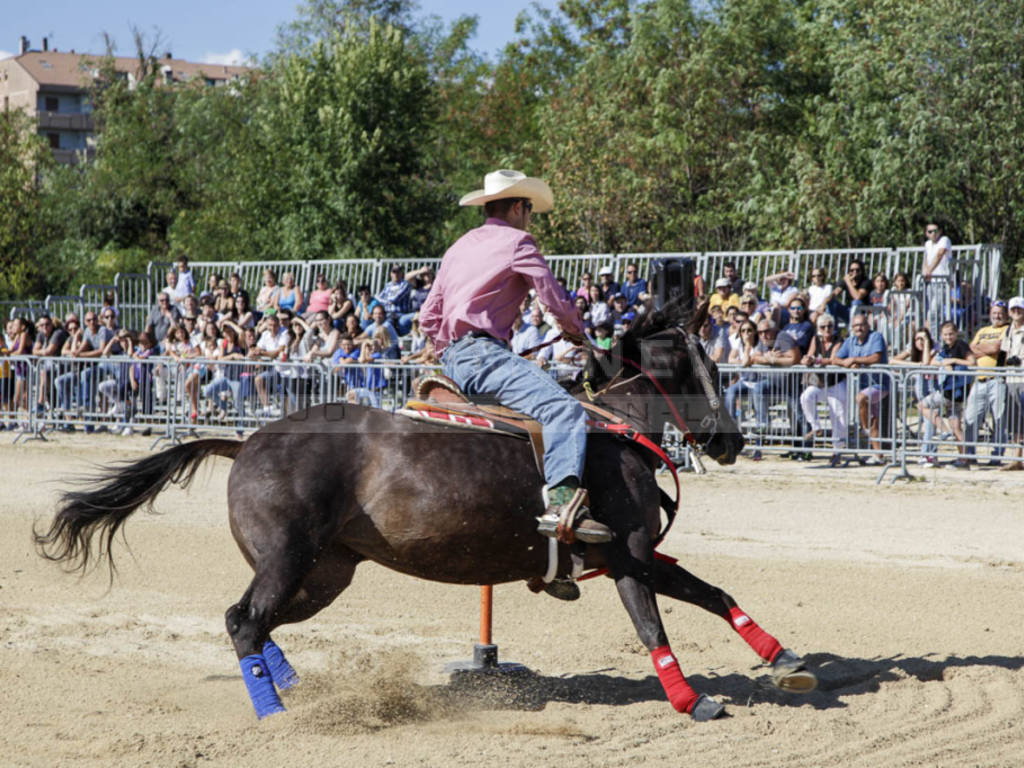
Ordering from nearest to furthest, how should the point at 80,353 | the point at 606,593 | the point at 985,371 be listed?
the point at 606,593
the point at 985,371
the point at 80,353

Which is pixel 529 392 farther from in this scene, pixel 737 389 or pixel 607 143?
pixel 607 143

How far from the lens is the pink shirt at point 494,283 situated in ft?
18.0

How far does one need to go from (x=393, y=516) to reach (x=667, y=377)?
163 cm

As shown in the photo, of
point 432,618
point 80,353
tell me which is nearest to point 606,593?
point 432,618

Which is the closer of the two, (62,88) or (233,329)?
(233,329)

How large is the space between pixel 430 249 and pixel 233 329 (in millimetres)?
18117

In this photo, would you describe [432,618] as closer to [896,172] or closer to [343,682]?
[343,682]

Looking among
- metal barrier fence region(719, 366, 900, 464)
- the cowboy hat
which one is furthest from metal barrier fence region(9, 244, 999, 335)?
the cowboy hat

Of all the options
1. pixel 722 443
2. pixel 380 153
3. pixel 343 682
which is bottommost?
pixel 343 682

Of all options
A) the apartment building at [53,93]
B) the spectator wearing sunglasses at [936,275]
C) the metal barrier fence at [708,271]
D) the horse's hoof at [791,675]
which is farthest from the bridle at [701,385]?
the apartment building at [53,93]

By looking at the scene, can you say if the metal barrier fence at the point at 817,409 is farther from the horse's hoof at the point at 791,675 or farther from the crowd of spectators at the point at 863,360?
the horse's hoof at the point at 791,675

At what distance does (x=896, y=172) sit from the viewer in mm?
24906

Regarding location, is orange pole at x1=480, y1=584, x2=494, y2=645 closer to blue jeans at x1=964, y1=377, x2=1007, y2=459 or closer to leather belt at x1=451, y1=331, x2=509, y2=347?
leather belt at x1=451, y1=331, x2=509, y2=347

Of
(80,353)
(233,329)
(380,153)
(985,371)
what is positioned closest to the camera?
(985,371)
